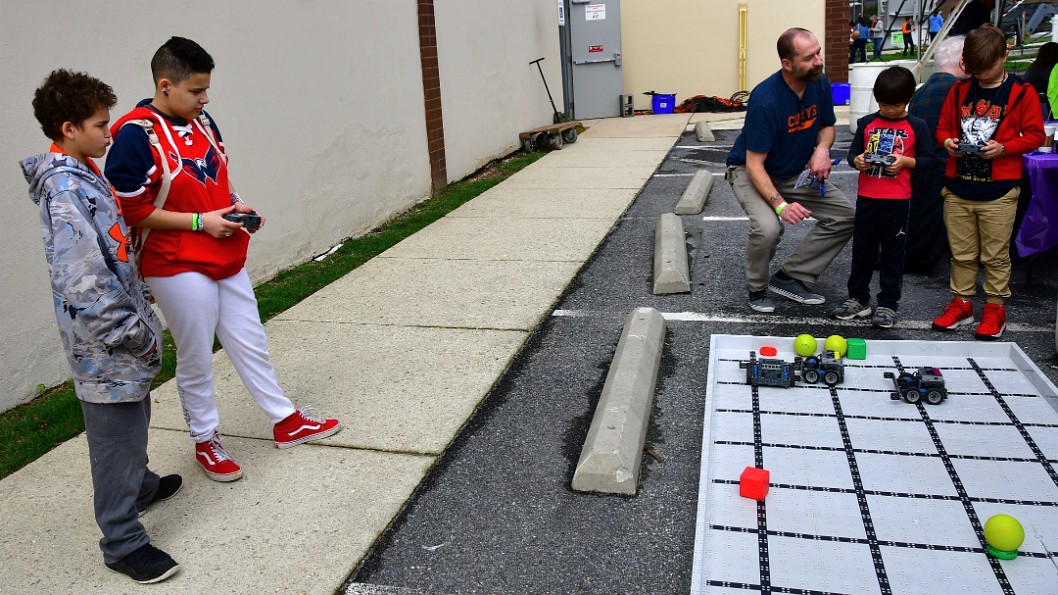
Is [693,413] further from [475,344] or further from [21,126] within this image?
[21,126]

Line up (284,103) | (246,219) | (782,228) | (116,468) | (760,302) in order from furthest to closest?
1. (284,103)
2. (760,302)
3. (782,228)
4. (246,219)
5. (116,468)

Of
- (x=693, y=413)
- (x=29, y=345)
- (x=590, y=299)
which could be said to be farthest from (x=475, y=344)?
(x=29, y=345)

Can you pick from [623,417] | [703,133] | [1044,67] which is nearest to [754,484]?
[623,417]

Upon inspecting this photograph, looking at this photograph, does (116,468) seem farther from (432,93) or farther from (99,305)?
(432,93)

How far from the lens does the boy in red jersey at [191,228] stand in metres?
3.43

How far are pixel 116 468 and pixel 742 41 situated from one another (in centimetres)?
1716

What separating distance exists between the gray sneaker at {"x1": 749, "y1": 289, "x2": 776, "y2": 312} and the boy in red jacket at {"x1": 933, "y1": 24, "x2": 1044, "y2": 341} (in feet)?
3.31

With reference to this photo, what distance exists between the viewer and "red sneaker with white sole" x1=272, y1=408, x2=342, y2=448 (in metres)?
4.21

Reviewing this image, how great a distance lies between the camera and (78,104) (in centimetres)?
299

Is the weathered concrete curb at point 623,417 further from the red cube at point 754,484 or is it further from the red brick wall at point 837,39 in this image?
the red brick wall at point 837,39

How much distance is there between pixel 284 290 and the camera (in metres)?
6.89

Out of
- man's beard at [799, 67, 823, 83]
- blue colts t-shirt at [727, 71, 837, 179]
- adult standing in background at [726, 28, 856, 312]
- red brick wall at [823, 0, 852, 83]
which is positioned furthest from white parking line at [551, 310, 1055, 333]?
red brick wall at [823, 0, 852, 83]

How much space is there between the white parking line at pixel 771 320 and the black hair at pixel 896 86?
137cm

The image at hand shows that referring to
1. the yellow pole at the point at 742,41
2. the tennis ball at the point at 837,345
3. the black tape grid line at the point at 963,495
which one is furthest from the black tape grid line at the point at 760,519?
the yellow pole at the point at 742,41
